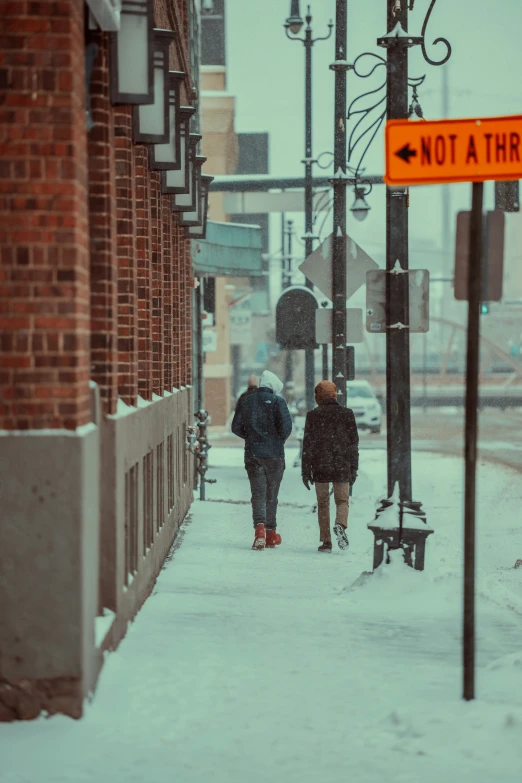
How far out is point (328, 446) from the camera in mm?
13219

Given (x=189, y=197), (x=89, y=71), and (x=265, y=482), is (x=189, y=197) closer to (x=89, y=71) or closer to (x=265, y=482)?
(x=265, y=482)

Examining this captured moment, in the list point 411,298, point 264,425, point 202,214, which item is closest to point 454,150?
point 411,298

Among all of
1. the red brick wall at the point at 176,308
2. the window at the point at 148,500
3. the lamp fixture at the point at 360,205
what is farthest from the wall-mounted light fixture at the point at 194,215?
the lamp fixture at the point at 360,205

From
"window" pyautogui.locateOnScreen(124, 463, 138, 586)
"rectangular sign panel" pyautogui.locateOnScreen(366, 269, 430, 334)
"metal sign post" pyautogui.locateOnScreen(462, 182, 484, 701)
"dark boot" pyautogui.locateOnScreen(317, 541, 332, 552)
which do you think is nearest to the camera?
"metal sign post" pyautogui.locateOnScreen(462, 182, 484, 701)

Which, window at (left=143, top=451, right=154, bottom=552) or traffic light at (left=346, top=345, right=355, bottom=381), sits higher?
traffic light at (left=346, top=345, right=355, bottom=381)

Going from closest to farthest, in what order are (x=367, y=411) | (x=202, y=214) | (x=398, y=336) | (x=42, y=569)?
(x=42, y=569) < (x=398, y=336) < (x=202, y=214) < (x=367, y=411)

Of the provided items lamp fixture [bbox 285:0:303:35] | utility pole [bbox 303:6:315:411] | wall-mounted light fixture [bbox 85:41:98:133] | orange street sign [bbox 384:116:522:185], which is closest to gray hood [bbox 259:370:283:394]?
wall-mounted light fixture [bbox 85:41:98:133]

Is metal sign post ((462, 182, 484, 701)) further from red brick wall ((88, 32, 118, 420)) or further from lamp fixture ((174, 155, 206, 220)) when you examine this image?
lamp fixture ((174, 155, 206, 220))

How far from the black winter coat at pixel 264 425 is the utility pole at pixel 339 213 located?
3740 millimetres

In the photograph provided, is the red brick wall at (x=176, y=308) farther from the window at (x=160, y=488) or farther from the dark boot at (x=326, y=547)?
the window at (x=160, y=488)

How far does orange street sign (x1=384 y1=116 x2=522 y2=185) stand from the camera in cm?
628

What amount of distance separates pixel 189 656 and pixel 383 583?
2.82m

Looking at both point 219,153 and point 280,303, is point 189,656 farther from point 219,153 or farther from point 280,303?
point 219,153

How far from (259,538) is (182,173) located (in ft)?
12.1
